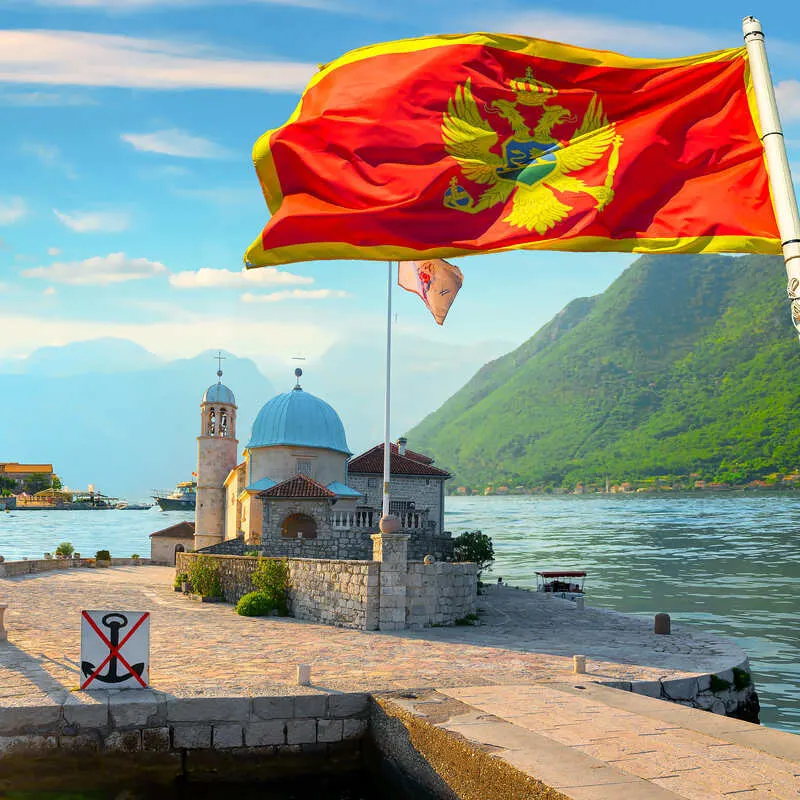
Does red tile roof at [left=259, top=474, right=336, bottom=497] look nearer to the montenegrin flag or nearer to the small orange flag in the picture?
the small orange flag

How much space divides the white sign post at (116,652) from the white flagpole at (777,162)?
10.8 metres

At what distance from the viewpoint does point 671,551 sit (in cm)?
8025

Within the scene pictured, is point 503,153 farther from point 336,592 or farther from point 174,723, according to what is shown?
point 336,592

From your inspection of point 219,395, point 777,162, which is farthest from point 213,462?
point 777,162

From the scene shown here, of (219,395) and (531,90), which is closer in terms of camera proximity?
(531,90)

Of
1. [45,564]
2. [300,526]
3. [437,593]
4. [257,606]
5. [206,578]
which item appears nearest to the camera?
[437,593]

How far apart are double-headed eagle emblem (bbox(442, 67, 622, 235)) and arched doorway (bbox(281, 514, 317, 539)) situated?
34.5m

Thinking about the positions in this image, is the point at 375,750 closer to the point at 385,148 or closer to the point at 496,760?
the point at 496,760

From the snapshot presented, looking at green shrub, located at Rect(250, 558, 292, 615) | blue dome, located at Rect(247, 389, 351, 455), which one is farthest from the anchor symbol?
blue dome, located at Rect(247, 389, 351, 455)

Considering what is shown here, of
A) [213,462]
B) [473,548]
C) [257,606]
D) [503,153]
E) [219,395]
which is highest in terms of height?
[219,395]

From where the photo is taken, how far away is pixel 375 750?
Result: 44.4 ft

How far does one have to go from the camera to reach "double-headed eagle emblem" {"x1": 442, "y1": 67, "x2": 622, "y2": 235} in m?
8.40

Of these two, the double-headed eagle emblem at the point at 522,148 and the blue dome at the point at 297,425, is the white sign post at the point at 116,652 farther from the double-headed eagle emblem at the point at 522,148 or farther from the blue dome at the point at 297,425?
the blue dome at the point at 297,425

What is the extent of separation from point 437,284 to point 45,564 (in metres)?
36.7
